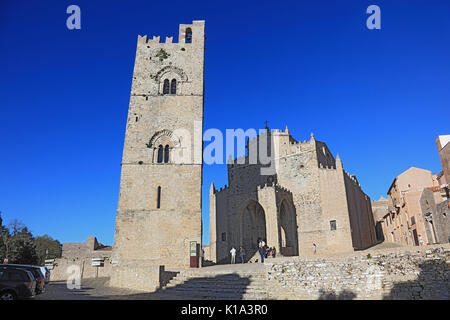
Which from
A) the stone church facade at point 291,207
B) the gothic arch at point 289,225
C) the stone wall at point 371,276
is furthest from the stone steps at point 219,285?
the gothic arch at point 289,225

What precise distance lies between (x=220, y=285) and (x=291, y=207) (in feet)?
58.0

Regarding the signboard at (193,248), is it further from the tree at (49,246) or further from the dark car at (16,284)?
the tree at (49,246)

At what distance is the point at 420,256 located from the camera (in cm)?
1159

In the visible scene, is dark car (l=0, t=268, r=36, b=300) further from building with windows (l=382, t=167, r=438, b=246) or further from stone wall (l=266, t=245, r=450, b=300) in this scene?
building with windows (l=382, t=167, r=438, b=246)

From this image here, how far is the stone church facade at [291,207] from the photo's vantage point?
2641 cm

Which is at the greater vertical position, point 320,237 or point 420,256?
point 320,237

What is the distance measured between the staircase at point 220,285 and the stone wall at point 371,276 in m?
0.64

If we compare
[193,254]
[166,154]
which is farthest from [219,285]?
[166,154]

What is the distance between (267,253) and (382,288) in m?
12.5

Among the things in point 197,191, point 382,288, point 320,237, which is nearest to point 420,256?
point 382,288

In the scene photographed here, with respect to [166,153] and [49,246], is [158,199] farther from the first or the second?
[49,246]

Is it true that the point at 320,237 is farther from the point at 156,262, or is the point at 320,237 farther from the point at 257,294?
the point at 257,294

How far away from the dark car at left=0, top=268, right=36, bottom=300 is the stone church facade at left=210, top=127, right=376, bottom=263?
1760 cm

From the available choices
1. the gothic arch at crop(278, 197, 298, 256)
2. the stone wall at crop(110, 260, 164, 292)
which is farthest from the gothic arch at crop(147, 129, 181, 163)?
the gothic arch at crop(278, 197, 298, 256)
